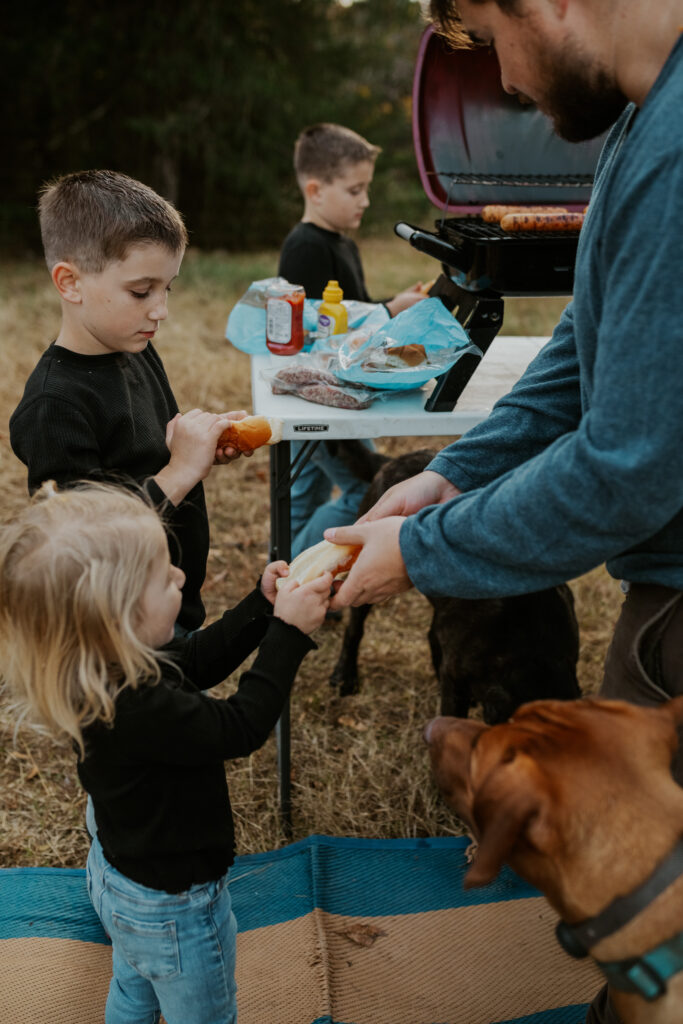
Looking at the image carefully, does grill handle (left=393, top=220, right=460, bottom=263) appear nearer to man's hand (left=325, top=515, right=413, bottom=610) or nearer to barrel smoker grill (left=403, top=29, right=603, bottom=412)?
barrel smoker grill (left=403, top=29, right=603, bottom=412)

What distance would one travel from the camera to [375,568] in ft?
6.76

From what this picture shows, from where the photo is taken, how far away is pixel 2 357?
801 cm

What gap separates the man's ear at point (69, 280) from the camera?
99.0 inches

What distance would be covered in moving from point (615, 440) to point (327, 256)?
3.61 m

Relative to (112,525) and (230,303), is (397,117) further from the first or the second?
(112,525)

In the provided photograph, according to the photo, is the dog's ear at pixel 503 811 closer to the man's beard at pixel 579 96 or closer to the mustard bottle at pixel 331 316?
the man's beard at pixel 579 96

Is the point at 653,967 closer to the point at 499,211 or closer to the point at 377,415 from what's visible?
the point at 377,415

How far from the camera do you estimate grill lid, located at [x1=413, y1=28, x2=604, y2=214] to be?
379 cm

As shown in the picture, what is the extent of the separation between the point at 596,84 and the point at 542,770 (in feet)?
4.28

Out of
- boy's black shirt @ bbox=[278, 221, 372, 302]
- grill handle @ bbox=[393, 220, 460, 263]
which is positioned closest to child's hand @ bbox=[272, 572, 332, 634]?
grill handle @ bbox=[393, 220, 460, 263]

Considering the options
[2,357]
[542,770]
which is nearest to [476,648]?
[542,770]

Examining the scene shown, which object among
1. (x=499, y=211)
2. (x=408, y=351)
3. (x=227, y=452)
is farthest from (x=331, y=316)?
(x=227, y=452)

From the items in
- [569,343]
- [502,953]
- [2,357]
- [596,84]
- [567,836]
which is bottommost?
[502,953]

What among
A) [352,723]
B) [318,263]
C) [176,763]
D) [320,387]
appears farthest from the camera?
[318,263]
